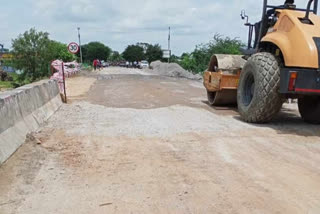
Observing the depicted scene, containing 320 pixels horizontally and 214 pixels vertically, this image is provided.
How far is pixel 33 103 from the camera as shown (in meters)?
7.40

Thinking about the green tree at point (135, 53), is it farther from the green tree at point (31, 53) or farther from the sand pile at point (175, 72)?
the green tree at point (31, 53)

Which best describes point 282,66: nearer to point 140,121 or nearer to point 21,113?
A: point 140,121

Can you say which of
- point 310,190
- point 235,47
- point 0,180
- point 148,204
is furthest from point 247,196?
point 235,47

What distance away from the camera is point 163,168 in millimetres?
4832

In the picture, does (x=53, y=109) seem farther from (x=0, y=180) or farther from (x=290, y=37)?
(x=290, y=37)

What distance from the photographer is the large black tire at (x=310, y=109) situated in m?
8.00

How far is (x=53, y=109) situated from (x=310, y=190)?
22.2ft

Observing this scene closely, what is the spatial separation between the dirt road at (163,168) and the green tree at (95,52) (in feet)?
370

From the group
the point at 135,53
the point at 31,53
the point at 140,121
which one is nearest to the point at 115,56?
the point at 135,53

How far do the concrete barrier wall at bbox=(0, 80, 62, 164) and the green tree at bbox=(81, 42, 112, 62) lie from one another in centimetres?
11084

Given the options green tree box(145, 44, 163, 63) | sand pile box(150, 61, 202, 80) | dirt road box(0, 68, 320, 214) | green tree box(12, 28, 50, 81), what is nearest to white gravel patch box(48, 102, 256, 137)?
dirt road box(0, 68, 320, 214)

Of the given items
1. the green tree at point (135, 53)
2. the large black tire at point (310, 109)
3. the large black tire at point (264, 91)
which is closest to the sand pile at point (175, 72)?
the large black tire at point (310, 109)

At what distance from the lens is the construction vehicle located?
6816 mm

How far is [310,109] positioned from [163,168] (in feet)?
16.1
